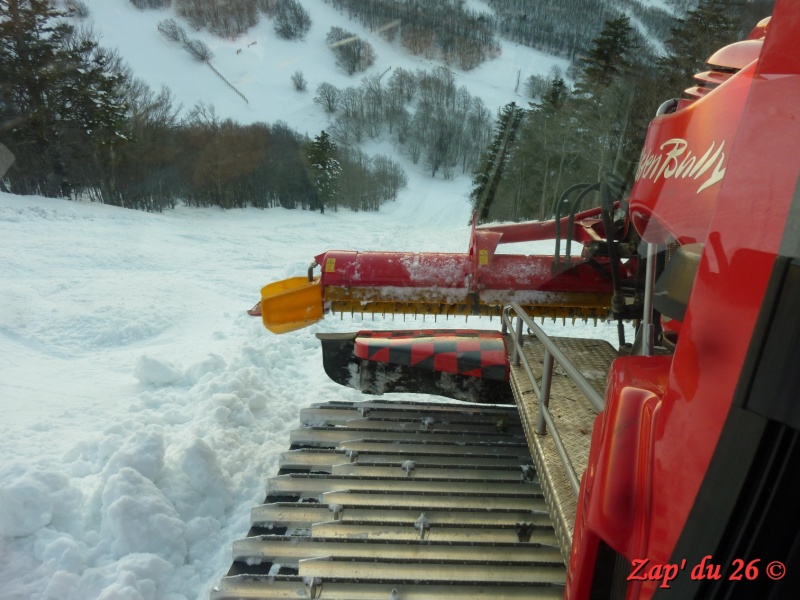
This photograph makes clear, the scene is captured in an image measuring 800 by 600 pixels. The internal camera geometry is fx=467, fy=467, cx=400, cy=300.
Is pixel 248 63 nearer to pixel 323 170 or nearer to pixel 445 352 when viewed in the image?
pixel 323 170

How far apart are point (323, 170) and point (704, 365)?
95.7ft

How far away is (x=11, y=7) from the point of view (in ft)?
54.1

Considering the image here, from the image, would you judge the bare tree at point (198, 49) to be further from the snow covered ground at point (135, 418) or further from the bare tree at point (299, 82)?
the snow covered ground at point (135, 418)

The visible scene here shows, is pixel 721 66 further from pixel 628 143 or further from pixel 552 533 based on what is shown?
pixel 552 533

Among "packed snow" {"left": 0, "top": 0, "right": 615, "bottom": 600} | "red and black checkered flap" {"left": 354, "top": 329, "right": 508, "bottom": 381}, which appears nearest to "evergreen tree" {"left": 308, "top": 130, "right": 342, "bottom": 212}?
"packed snow" {"left": 0, "top": 0, "right": 615, "bottom": 600}

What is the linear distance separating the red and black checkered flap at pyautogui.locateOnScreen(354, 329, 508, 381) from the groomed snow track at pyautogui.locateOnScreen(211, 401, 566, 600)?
39 centimetres

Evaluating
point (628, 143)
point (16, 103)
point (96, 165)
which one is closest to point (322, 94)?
point (96, 165)

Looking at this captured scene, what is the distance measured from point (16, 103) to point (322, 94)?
26502 mm

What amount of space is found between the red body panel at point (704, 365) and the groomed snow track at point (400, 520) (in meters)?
1.00

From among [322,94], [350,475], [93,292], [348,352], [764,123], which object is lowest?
[93,292]

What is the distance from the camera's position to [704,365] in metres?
0.81

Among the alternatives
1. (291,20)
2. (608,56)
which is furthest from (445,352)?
(291,20)

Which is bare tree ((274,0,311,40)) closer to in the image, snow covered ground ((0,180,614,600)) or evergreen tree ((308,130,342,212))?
evergreen tree ((308,130,342,212))

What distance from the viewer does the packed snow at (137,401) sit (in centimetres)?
220
